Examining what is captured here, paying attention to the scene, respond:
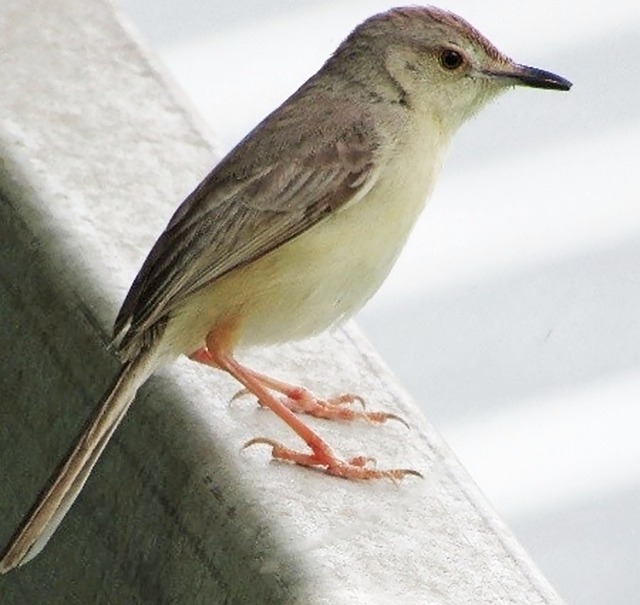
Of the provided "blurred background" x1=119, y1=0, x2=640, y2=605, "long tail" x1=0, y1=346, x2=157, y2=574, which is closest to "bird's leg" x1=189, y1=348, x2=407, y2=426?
"long tail" x1=0, y1=346, x2=157, y2=574

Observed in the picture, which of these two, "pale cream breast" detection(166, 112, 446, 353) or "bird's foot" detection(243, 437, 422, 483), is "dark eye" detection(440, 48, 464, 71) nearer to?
"pale cream breast" detection(166, 112, 446, 353)

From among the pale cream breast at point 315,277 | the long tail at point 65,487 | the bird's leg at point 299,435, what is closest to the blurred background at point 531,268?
the pale cream breast at point 315,277

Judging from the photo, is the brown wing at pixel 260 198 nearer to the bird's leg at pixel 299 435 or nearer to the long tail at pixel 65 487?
the bird's leg at pixel 299 435

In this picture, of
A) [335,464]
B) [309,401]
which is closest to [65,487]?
[335,464]

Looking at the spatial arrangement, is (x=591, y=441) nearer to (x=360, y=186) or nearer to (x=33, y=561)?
(x=360, y=186)

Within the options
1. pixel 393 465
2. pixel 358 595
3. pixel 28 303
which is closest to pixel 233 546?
pixel 358 595

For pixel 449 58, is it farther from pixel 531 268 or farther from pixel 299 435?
Result: pixel 531 268

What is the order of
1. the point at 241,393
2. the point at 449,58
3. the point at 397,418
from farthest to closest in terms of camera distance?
the point at 449,58 → the point at 241,393 → the point at 397,418
